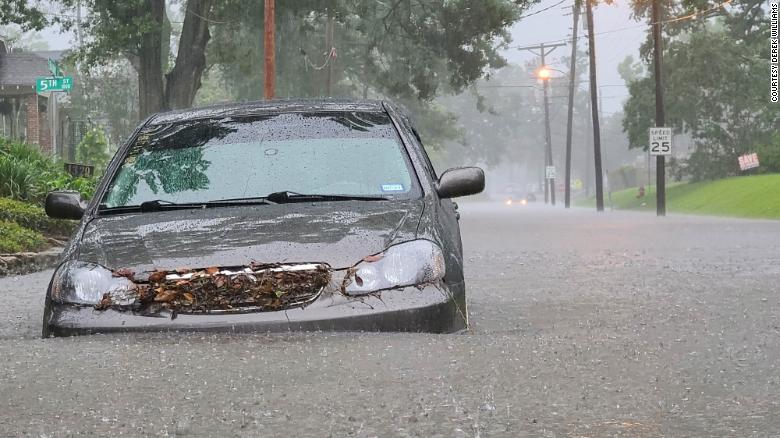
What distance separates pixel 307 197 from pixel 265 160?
1.66ft

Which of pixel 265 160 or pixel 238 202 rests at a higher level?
pixel 265 160

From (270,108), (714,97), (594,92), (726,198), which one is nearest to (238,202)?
(270,108)

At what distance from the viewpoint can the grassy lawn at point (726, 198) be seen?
41.6 metres

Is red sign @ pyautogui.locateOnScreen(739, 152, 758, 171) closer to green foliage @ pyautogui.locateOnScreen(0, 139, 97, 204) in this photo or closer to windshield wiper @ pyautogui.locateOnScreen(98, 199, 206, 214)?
green foliage @ pyautogui.locateOnScreen(0, 139, 97, 204)

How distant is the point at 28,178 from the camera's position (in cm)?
1947

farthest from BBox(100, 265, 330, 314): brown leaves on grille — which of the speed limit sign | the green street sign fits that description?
the speed limit sign

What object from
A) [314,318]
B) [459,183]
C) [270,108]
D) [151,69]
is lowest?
[314,318]

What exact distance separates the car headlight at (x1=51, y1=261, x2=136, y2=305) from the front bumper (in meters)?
0.05

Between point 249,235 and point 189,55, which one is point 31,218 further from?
point 189,55

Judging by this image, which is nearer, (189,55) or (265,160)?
(265,160)

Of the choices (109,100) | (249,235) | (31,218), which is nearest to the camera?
(249,235)

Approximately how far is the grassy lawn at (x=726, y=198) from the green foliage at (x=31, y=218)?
82.3ft

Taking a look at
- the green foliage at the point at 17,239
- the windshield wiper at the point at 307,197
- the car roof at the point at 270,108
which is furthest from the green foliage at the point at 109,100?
the windshield wiper at the point at 307,197

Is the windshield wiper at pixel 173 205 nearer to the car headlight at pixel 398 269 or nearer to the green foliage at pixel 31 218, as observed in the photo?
the car headlight at pixel 398 269
